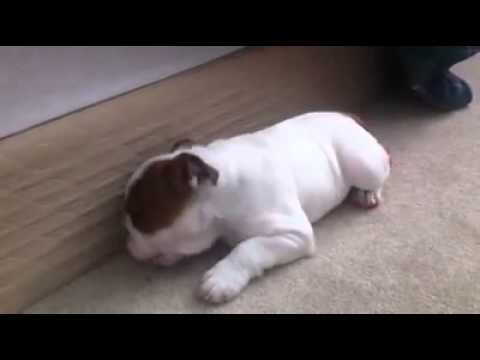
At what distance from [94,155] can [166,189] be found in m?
0.16

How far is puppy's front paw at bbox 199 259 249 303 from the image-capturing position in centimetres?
107

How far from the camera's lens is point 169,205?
1.10m

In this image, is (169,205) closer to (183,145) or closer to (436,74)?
(183,145)

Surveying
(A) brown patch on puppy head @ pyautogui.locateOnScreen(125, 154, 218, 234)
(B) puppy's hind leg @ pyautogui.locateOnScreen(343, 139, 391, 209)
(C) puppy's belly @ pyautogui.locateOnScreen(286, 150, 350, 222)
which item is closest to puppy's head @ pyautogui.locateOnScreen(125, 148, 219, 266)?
(A) brown patch on puppy head @ pyautogui.locateOnScreen(125, 154, 218, 234)

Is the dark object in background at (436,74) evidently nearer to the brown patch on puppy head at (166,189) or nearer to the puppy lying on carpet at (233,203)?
the puppy lying on carpet at (233,203)

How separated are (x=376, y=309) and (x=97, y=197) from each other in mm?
542

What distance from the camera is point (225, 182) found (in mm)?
1139

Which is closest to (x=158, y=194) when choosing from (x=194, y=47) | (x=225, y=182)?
(x=225, y=182)

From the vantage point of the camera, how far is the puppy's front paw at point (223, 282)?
1.07 meters

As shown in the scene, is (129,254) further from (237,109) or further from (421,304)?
(421,304)

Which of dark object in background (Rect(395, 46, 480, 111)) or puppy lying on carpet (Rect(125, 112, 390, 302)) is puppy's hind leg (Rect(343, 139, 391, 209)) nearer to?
puppy lying on carpet (Rect(125, 112, 390, 302))

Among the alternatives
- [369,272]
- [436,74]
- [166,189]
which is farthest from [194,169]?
[436,74]

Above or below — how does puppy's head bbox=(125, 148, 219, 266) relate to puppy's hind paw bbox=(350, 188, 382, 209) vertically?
above

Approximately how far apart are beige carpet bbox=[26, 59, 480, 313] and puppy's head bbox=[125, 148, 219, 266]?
2.7 inches
